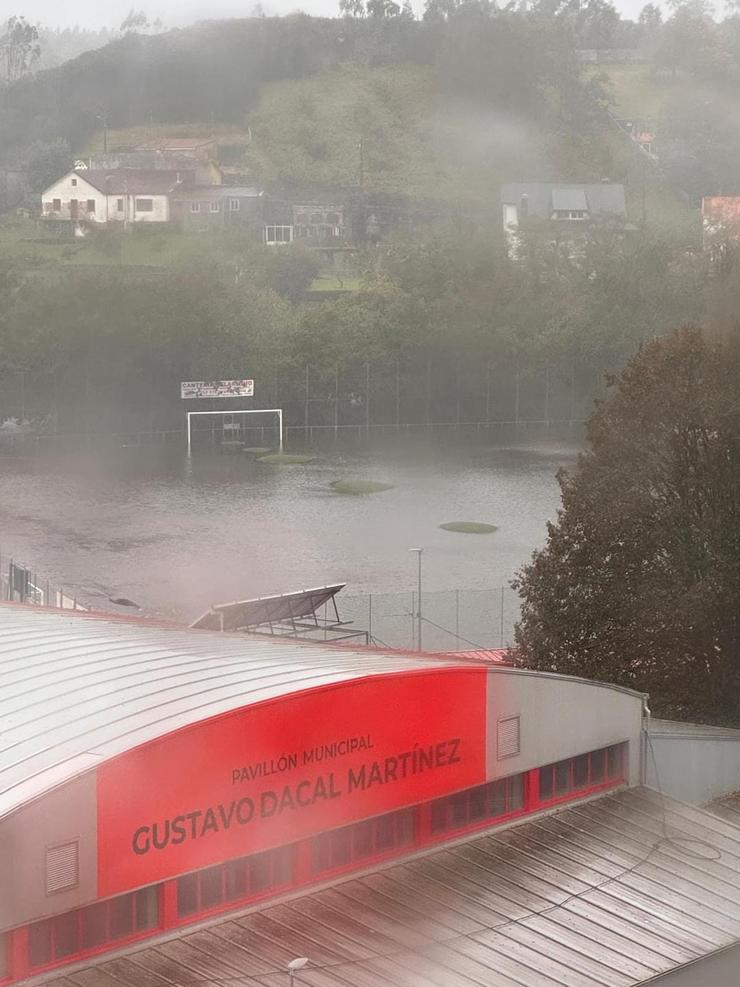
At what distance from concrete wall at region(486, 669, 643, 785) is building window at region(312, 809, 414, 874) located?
1.27 ft

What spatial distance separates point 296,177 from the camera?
132 feet

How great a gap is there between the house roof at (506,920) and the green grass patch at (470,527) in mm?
9200

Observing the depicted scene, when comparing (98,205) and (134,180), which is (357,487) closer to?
(98,205)

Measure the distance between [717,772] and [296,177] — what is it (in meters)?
35.7

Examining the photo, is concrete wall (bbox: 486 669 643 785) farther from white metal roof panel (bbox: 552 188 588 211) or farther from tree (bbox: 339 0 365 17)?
tree (bbox: 339 0 365 17)

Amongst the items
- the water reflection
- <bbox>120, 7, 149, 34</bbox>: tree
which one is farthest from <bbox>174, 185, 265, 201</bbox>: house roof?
the water reflection

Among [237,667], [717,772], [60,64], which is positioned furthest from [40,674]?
[60,64]

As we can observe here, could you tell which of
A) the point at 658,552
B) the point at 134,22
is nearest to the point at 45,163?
the point at 134,22

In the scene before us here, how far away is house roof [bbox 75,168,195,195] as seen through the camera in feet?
121

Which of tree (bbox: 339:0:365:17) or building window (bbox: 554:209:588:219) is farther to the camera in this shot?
tree (bbox: 339:0:365:17)

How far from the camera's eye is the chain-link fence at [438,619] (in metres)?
8.89

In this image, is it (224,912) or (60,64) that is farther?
(60,64)

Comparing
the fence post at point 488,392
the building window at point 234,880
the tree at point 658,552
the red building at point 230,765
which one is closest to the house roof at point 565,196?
the fence post at point 488,392

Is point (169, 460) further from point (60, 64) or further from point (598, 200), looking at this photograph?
point (60, 64)
